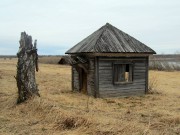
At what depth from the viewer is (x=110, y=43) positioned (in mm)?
15516

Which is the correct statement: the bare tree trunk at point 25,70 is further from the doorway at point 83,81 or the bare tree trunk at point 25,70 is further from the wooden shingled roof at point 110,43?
the doorway at point 83,81

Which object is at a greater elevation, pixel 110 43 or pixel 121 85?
pixel 110 43

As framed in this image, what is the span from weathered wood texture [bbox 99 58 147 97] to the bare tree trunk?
3671mm

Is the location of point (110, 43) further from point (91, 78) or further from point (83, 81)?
point (83, 81)

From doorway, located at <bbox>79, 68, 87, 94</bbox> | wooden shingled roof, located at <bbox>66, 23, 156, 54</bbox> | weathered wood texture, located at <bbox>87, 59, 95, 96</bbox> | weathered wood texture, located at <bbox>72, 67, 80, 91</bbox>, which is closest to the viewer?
wooden shingled roof, located at <bbox>66, 23, 156, 54</bbox>

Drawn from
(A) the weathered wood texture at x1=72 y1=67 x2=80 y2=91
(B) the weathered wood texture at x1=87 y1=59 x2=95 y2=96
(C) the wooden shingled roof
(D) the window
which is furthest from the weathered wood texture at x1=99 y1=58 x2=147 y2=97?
(A) the weathered wood texture at x1=72 y1=67 x2=80 y2=91

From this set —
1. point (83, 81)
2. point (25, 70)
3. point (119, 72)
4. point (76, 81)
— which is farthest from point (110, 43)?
point (25, 70)

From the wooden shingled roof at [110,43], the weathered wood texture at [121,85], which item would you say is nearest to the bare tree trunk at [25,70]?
the wooden shingled roof at [110,43]

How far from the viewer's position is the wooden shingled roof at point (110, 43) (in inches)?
591

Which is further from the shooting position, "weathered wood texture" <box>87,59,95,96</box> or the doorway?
the doorway

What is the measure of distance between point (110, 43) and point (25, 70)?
4773 mm

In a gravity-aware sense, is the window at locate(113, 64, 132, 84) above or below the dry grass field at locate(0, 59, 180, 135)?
above

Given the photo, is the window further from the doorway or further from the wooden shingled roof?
the doorway

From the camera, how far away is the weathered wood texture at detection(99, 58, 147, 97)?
49.8ft
